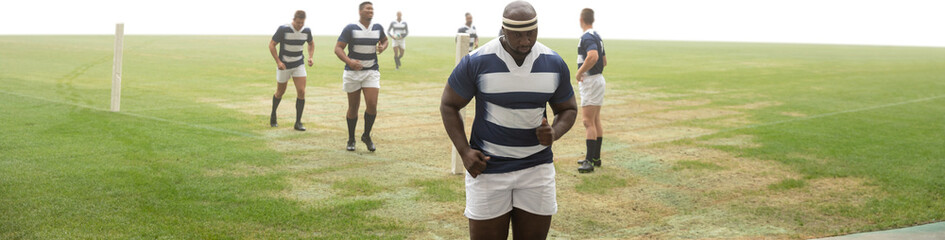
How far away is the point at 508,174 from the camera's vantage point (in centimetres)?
429

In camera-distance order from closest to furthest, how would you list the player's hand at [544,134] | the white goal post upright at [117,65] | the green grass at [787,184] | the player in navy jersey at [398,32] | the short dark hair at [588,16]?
the player's hand at [544,134]
the green grass at [787,184]
the short dark hair at [588,16]
the white goal post upright at [117,65]
the player in navy jersey at [398,32]

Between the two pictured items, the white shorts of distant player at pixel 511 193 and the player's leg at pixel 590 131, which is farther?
the player's leg at pixel 590 131

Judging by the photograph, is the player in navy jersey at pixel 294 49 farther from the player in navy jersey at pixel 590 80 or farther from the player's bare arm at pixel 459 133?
the player's bare arm at pixel 459 133

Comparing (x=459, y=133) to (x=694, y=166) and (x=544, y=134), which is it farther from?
(x=694, y=166)

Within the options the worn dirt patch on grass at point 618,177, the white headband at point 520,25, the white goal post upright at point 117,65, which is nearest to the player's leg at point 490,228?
the white headband at point 520,25

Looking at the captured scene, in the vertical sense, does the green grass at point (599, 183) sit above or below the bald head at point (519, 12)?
below

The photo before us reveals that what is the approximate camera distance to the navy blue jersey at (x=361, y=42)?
10.4m

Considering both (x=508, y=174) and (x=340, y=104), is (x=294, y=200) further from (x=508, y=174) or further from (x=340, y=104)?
(x=340, y=104)

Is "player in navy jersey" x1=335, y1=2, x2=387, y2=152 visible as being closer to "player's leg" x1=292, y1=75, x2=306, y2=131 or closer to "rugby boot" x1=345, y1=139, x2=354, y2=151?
"rugby boot" x1=345, y1=139, x2=354, y2=151

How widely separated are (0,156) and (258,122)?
14.6ft

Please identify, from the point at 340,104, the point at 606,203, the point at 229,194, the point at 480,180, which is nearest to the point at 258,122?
the point at 340,104

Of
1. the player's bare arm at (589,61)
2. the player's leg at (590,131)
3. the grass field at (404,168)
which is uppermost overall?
the player's bare arm at (589,61)

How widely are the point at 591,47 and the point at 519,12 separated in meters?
4.91

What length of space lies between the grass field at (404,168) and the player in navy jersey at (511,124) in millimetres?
2005
